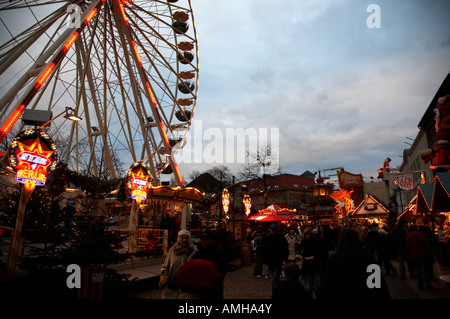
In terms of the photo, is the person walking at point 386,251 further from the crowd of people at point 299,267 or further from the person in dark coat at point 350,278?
the person in dark coat at point 350,278

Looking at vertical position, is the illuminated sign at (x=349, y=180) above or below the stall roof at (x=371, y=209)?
above

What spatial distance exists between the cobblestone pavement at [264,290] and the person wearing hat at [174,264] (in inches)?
123

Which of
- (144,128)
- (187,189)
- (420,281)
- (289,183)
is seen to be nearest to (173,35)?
(144,128)

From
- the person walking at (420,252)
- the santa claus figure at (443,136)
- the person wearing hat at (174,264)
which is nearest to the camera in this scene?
the person wearing hat at (174,264)

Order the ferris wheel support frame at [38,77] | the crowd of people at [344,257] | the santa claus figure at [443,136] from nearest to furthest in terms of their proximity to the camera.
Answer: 1. the crowd of people at [344,257]
2. the santa claus figure at [443,136]
3. the ferris wheel support frame at [38,77]

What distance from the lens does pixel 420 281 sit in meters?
7.15

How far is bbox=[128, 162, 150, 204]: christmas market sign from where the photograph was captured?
472 inches

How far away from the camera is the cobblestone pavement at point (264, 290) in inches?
263

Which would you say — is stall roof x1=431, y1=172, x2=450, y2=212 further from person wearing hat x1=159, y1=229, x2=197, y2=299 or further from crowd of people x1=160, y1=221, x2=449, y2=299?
person wearing hat x1=159, y1=229, x2=197, y2=299

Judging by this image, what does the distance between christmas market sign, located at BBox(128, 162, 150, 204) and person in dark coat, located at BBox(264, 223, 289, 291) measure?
702cm

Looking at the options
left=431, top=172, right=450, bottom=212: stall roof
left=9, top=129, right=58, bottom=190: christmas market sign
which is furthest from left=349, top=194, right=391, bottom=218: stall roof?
left=9, top=129, right=58, bottom=190: christmas market sign

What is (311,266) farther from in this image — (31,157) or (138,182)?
(138,182)

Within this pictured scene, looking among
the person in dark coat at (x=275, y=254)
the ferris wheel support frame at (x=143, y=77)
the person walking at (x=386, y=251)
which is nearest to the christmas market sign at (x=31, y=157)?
the person in dark coat at (x=275, y=254)

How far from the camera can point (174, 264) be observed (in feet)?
13.5
